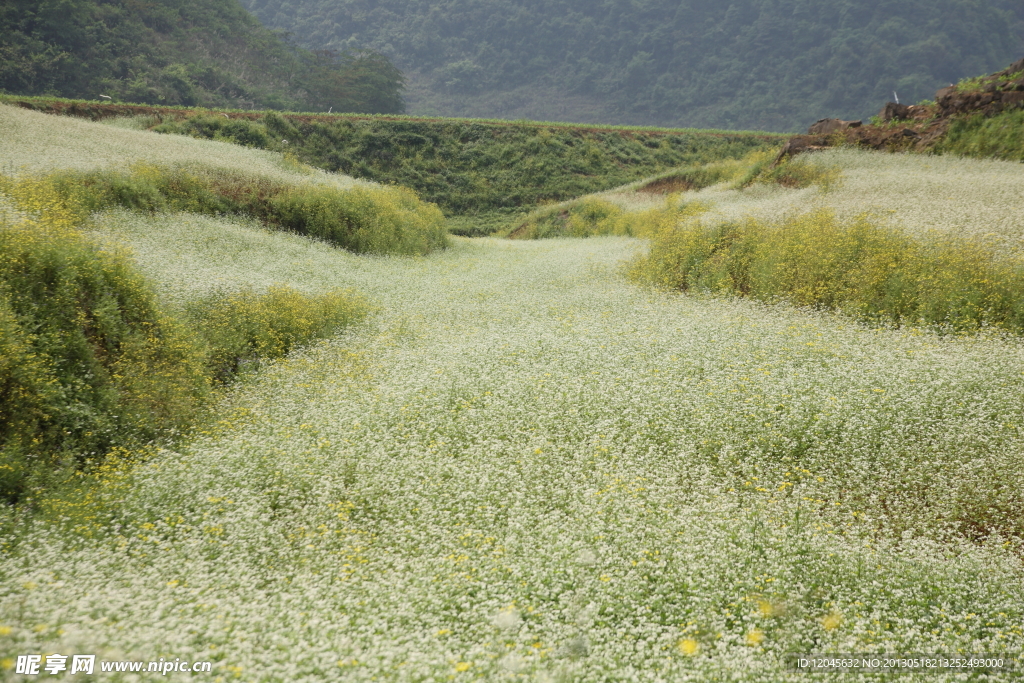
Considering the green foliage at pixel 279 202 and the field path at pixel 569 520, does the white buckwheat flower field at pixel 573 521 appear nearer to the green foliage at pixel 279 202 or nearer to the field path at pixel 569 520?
the field path at pixel 569 520

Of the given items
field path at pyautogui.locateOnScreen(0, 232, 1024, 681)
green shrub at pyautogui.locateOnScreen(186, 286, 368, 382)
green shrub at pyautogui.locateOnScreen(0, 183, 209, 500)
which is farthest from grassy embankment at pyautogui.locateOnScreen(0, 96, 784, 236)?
field path at pyautogui.locateOnScreen(0, 232, 1024, 681)

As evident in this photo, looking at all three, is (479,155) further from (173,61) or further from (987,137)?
(173,61)

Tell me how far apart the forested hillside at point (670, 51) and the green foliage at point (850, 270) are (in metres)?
85.6

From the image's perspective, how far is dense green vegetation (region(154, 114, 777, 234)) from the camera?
32.9 metres

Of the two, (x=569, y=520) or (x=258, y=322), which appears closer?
(x=569, y=520)

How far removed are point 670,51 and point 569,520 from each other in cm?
11493

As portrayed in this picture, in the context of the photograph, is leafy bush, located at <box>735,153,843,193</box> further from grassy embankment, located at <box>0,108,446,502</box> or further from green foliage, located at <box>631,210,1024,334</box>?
grassy embankment, located at <box>0,108,446,502</box>

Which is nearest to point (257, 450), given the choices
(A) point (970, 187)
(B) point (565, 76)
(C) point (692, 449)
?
Result: (C) point (692, 449)

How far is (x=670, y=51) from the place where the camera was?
103938 millimetres

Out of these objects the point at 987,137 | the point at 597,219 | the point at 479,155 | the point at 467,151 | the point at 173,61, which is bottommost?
the point at 597,219

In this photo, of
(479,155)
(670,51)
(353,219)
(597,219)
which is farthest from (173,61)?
(670,51)

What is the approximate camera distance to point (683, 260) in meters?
13.2

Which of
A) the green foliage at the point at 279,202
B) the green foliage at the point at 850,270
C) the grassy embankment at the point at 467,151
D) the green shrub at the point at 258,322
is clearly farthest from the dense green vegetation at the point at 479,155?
the green shrub at the point at 258,322

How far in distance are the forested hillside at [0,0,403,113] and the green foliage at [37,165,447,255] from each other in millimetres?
33141
